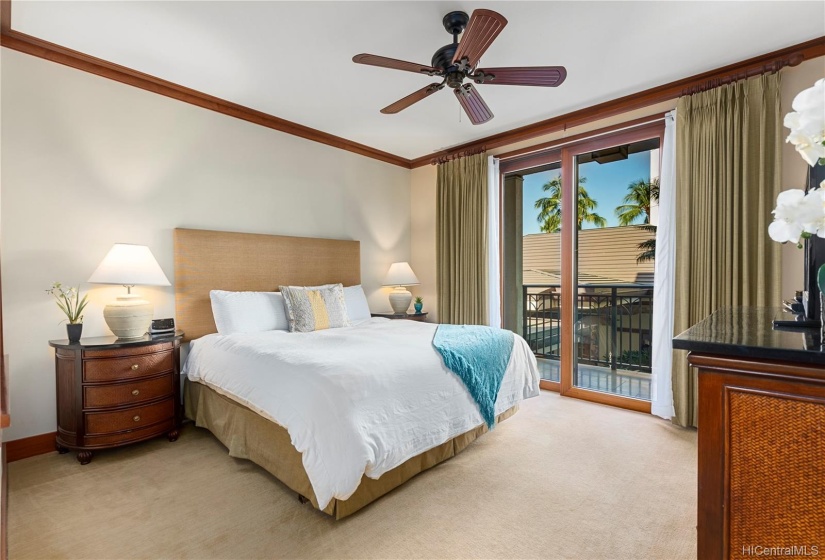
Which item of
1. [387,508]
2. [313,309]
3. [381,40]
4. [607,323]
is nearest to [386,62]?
[381,40]

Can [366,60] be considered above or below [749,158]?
above

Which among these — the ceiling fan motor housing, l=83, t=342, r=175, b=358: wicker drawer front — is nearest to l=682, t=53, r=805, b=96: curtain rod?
the ceiling fan motor housing

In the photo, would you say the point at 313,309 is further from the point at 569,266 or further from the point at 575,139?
the point at 575,139

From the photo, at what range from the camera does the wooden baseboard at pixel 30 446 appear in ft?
8.41

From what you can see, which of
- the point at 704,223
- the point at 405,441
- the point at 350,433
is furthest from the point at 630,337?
the point at 350,433

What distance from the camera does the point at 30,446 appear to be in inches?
104

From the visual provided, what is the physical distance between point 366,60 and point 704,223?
2.78 m

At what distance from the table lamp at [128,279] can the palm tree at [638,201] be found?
3979 mm

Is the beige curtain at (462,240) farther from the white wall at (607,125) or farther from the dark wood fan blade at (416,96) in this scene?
the dark wood fan blade at (416,96)

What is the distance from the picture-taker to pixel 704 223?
3094 mm

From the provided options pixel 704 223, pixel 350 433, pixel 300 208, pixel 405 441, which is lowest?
pixel 405 441

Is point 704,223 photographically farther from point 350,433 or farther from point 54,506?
point 54,506

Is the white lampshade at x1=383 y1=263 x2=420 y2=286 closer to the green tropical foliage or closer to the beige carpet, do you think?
the beige carpet

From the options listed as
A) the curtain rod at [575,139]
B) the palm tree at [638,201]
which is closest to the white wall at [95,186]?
the curtain rod at [575,139]
